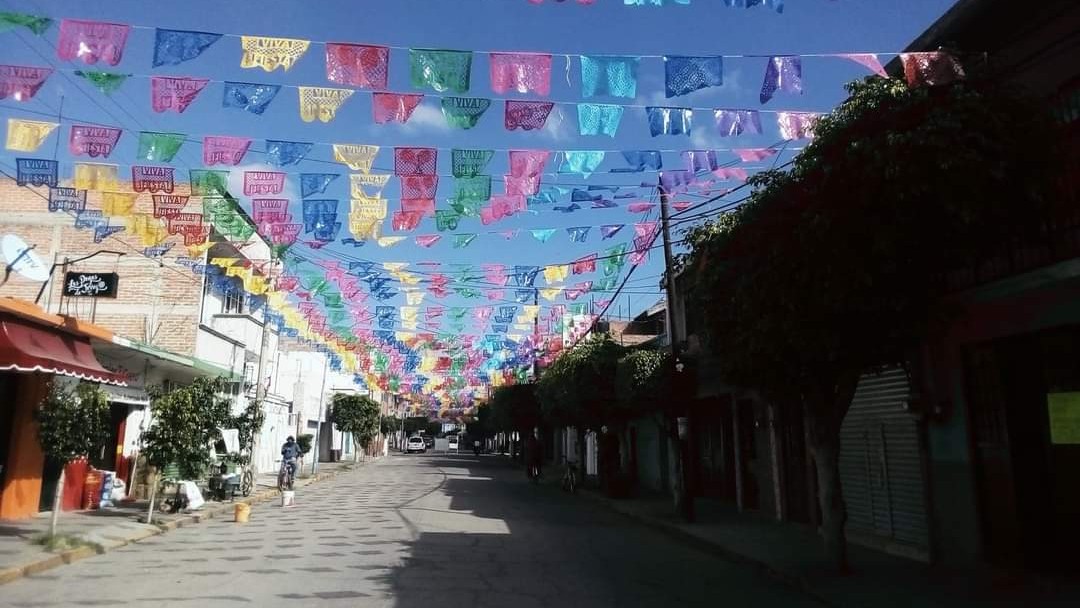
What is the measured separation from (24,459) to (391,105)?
12.0 metres

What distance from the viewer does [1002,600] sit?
833 cm

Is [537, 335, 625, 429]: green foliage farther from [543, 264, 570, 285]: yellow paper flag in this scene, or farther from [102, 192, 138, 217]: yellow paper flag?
[102, 192, 138, 217]: yellow paper flag

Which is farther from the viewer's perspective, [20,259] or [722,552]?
[20,259]

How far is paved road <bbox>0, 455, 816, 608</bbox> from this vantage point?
324 inches

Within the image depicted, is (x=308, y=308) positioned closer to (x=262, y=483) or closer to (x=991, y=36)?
(x=262, y=483)

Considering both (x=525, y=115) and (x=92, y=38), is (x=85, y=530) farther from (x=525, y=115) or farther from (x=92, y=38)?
(x=525, y=115)

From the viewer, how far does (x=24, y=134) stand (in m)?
10.4

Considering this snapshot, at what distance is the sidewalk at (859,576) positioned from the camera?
8461 mm

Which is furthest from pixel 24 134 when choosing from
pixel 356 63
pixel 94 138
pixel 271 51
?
pixel 356 63

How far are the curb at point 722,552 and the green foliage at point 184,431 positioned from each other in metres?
9.96

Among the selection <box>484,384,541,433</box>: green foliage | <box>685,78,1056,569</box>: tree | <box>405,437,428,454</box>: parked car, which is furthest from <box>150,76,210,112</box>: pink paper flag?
<box>405,437,428,454</box>: parked car

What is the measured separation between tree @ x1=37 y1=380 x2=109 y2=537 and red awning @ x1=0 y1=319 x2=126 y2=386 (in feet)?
1.93

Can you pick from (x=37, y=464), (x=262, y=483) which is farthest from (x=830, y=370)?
(x=262, y=483)

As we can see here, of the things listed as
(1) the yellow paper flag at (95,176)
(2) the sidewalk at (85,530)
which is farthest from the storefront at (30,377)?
(1) the yellow paper flag at (95,176)
